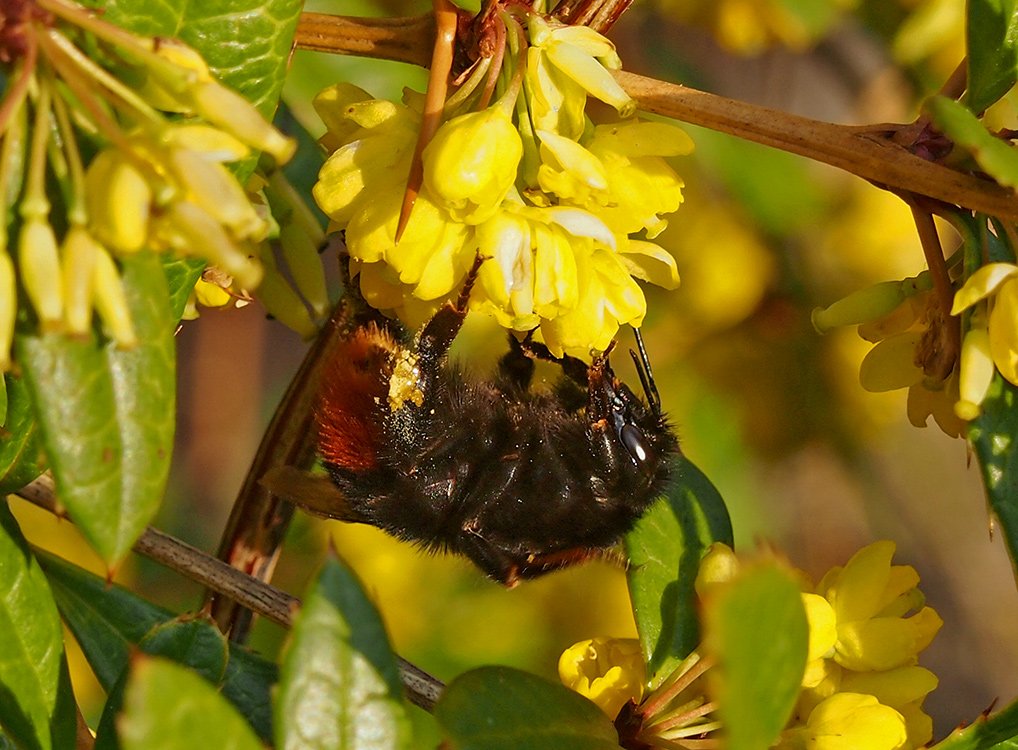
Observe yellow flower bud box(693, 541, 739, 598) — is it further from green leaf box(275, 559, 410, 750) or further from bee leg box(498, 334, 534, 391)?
green leaf box(275, 559, 410, 750)

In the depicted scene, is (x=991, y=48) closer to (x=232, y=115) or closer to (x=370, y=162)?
(x=370, y=162)

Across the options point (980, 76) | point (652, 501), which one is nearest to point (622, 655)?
point (652, 501)

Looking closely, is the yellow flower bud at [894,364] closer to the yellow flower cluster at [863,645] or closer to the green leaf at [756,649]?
the yellow flower cluster at [863,645]

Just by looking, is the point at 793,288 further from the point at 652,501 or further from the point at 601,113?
the point at 652,501

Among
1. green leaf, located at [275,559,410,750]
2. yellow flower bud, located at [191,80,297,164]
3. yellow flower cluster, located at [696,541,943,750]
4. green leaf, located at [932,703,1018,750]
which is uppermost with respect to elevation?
yellow flower bud, located at [191,80,297,164]

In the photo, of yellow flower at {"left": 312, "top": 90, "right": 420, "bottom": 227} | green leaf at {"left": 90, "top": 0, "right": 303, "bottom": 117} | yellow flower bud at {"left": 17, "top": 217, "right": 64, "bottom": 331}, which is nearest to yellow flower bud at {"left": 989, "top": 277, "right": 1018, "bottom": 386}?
yellow flower at {"left": 312, "top": 90, "right": 420, "bottom": 227}
